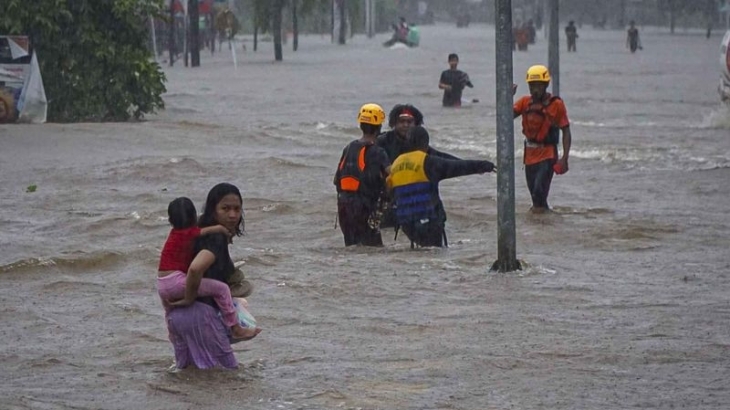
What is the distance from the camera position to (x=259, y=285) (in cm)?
1151

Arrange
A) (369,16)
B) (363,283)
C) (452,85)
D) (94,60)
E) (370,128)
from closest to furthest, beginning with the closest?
(363,283)
(370,128)
(94,60)
(452,85)
(369,16)

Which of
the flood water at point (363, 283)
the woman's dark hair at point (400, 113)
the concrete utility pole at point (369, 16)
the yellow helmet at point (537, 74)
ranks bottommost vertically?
the flood water at point (363, 283)

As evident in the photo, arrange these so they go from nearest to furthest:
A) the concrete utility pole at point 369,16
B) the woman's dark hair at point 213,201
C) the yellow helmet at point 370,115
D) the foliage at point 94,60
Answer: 1. the woman's dark hair at point 213,201
2. the yellow helmet at point 370,115
3. the foliage at point 94,60
4. the concrete utility pole at point 369,16

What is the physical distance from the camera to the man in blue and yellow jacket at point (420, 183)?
11.9m

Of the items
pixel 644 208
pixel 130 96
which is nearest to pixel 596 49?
pixel 130 96

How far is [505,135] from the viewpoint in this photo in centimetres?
1131

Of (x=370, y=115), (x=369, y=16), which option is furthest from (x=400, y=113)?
(x=369, y=16)

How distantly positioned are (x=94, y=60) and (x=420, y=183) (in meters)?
15.0

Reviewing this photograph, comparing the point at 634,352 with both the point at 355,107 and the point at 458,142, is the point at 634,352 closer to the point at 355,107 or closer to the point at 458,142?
the point at 458,142

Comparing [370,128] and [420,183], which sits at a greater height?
[370,128]

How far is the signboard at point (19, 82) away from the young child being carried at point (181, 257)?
17965 millimetres

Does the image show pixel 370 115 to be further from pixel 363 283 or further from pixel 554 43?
pixel 554 43

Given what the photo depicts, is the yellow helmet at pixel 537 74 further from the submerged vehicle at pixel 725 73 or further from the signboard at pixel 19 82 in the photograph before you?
the submerged vehicle at pixel 725 73

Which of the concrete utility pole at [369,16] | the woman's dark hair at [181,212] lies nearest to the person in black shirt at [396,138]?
the woman's dark hair at [181,212]
